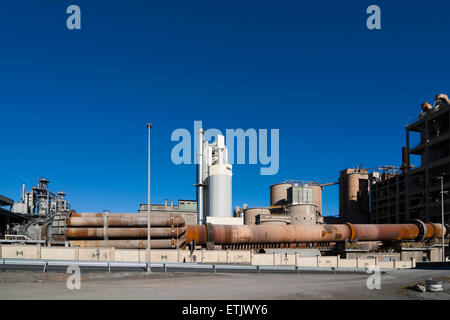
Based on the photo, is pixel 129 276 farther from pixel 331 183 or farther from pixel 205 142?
pixel 331 183

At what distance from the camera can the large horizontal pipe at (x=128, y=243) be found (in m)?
32.0

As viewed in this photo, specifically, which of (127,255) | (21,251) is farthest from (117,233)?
(21,251)

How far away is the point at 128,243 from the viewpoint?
32438 mm

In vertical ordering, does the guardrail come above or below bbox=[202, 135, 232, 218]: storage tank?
below

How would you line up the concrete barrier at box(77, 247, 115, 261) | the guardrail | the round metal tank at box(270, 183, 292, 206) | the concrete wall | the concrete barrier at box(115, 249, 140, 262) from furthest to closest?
the round metal tank at box(270, 183, 292, 206), the concrete barrier at box(115, 249, 140, 262), the concrete barrier at box(77, 247, 115, 261), the concrete wall, the guardrail

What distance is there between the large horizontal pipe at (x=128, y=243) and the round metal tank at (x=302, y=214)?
38.4m

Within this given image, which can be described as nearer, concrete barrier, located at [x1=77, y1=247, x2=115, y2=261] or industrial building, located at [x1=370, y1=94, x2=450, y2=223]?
concrete barrier, located at [x1=77, y1=247, x2=115, y2=261]

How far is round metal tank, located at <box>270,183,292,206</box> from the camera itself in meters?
83.7

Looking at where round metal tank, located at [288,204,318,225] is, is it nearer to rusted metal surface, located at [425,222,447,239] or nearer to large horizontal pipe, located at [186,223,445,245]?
large horizontal pipe, located at [186,223,445,245]

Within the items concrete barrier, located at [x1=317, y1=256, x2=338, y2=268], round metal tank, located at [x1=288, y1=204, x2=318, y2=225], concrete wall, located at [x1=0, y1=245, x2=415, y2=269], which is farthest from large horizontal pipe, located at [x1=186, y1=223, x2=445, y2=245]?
round metal tank, located at [x1=288, y1=204, x2=318, y2=225]

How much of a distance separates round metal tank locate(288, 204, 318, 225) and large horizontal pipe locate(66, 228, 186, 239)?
38833 millimetres

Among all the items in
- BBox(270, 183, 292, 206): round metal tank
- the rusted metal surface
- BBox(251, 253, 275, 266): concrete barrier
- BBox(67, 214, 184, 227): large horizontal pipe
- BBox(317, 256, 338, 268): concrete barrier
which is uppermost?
BBox(270, 183, 292, 206): round metal tank

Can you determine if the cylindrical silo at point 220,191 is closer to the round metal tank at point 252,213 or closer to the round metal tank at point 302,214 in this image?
the round metal tank at point 252,213

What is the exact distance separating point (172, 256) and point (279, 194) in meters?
55.6
